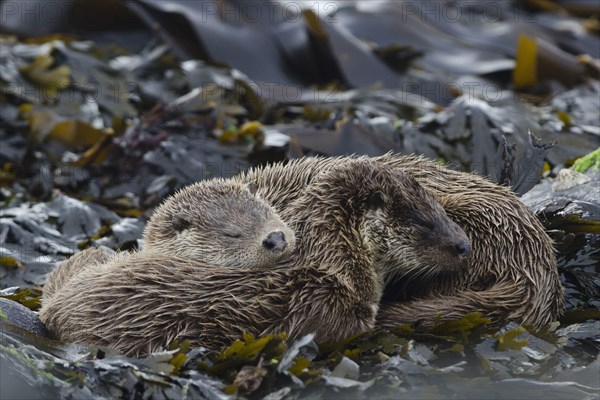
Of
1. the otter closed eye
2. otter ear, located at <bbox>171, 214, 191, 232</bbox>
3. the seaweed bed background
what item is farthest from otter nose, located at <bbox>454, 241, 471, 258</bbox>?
otter ear, located at <bbox>171, 214, 191, 232</bbox>

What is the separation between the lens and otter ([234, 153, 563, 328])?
3.64m

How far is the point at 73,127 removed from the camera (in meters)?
6.79

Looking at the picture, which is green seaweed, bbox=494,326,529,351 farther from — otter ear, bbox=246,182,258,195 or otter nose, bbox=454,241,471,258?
otter ear, bbox=246,182,258,195

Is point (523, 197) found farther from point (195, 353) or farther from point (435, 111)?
point (435, 111)

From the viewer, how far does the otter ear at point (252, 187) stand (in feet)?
13.3

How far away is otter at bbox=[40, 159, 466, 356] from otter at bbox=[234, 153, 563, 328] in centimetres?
12

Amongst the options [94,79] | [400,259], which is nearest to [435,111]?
[94,79]

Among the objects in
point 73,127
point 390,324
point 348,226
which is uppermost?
point 348,226

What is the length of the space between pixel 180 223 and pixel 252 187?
397 mm

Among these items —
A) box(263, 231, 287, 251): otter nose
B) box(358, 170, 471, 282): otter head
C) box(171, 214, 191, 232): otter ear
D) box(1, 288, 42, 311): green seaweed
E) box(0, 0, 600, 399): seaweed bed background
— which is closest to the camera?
box(0, 0, 600, 399): seaweed bed background

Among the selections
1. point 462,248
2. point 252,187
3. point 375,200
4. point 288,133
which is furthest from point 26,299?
point 288,133

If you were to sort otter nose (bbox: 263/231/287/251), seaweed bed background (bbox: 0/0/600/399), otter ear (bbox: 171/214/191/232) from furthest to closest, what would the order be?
otter ear (bbox: 171/214/191/232) → otter nose (bbox: 263/231/287/251) → seaweed bed background (bbox: 0/0/600/399)

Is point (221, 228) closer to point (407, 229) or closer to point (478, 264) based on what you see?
point (407, 229)

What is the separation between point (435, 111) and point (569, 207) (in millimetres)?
3162
